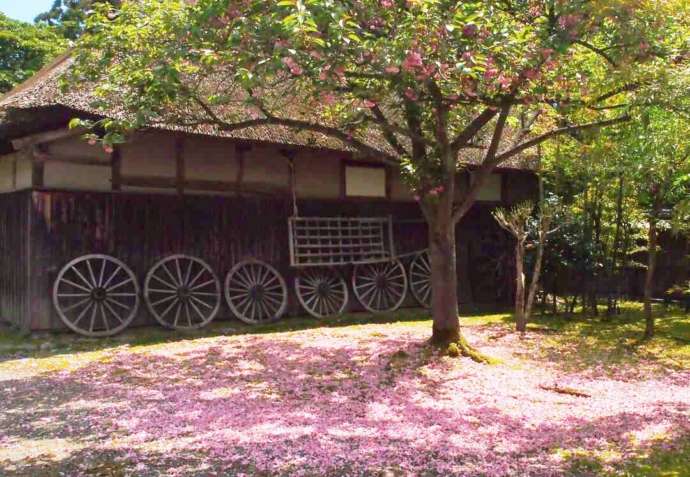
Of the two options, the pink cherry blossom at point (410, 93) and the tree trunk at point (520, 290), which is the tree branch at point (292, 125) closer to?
the pink cherry blossom at point (410, 93)

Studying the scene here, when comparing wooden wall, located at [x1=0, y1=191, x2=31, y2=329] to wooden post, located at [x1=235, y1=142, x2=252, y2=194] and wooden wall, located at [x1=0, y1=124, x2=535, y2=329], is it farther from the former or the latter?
wooden post, located at [x1=235, y1=142, x2=252, y2=194]

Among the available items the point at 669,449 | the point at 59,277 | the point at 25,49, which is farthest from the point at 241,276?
the point at 25,49

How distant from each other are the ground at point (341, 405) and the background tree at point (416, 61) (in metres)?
1.47

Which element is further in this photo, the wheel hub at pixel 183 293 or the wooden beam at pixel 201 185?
the wheel hub at pixel 183 293

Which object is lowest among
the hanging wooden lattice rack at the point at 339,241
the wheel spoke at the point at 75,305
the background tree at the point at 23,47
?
the wheel spoke at the point at 75,305

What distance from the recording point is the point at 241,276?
11.1 metres

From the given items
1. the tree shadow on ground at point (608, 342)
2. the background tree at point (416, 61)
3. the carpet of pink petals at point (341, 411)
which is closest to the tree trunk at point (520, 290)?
the tree shadow on ground at point (608, 342)

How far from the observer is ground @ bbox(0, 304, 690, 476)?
4434 millimetres

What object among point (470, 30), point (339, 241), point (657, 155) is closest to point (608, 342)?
point (657, 155)

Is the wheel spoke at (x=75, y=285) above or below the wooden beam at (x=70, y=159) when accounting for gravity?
below

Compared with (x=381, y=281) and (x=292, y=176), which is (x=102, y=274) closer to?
(x=292, y=176)

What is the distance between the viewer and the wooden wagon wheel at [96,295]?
9.45 m

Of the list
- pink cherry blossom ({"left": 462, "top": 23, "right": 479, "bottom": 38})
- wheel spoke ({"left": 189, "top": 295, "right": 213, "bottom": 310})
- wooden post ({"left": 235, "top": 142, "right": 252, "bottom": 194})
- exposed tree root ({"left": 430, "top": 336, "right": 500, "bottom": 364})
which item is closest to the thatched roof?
wooden post ({"left": 235, "top": 142, "right": 252, "bottom": 194})

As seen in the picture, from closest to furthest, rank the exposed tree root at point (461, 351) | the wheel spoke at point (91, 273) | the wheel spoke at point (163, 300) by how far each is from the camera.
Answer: the exposed tree root at point (461, 351)
the wheel spoke at point (91, 273)
the wheel spoke at point (163, 300)
